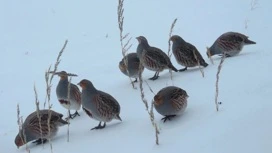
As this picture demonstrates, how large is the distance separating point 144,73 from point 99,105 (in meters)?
2.56

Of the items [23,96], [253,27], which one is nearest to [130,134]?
[23,96]

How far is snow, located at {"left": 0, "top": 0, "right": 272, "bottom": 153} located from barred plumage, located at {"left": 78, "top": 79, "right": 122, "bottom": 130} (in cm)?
15

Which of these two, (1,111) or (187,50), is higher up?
(187,50)

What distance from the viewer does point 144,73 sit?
8367 millimetres

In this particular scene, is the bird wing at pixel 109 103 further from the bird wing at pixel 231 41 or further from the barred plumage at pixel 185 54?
the bird wing at pixel 231 41

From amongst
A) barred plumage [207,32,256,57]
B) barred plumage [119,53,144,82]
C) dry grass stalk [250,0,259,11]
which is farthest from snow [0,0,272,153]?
barred plumage [119,53,144,82]

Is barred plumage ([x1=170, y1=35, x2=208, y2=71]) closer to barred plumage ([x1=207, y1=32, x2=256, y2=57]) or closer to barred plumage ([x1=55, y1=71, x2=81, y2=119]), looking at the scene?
barred plumage ([x1=207, y1=32, x2=256, y2=57])

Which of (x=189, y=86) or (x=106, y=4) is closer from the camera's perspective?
(x=189, y=86)

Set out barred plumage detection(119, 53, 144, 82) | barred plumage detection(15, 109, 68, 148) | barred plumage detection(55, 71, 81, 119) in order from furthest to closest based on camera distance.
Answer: barred plumage detection(119, 53, 144, 82) → barred plumage detection(55, 71, 81, 119) → barred plumage detection(15, 109, 68, 148)

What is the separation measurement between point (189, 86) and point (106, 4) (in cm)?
1153

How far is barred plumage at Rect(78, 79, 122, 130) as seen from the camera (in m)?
5.86

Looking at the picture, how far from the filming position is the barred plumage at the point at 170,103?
204 inches

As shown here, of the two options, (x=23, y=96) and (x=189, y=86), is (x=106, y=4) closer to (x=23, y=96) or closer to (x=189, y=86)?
(x=23, y=96)

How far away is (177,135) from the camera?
441 cm
